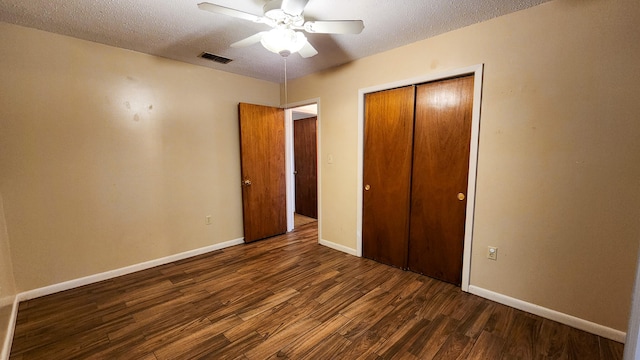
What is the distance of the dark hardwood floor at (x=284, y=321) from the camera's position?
1.68 m

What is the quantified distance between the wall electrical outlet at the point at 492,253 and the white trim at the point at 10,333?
11.5ft

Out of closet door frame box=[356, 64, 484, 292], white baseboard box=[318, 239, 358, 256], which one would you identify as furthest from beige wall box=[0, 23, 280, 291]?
closet door frame box=[356, 64, 484, 292]

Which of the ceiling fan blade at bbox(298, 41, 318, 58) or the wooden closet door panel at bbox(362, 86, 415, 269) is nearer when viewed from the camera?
the ceiling fan blade at bbox(298, 41, 318, 58)

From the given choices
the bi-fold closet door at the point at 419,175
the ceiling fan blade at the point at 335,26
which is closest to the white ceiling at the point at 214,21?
the ceiling fan blade at the point at 335,26

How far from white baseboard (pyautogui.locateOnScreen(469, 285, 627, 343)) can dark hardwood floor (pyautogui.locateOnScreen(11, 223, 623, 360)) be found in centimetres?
5

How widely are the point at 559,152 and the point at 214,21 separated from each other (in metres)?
2.85

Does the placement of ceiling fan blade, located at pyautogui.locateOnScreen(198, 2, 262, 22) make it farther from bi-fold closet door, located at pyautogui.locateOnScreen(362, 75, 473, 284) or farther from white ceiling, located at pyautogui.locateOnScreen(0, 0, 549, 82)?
bi-fold closet door, located at pyautogui.locateOnScreen(362, 75, 473, 284)

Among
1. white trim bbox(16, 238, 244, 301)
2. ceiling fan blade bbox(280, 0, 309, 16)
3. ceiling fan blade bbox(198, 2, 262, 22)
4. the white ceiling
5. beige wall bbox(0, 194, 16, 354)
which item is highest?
the white ceiling

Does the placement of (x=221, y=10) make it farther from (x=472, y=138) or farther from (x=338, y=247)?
(x=338, y=247)

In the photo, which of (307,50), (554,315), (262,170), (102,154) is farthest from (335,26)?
(554,315)

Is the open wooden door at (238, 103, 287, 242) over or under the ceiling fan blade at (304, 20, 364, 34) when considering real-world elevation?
under

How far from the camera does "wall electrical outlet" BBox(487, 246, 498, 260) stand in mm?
2207

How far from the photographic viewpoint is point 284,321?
197cm

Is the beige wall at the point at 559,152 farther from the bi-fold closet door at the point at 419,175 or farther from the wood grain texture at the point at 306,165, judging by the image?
the wood grain texture at the point at 306,165
